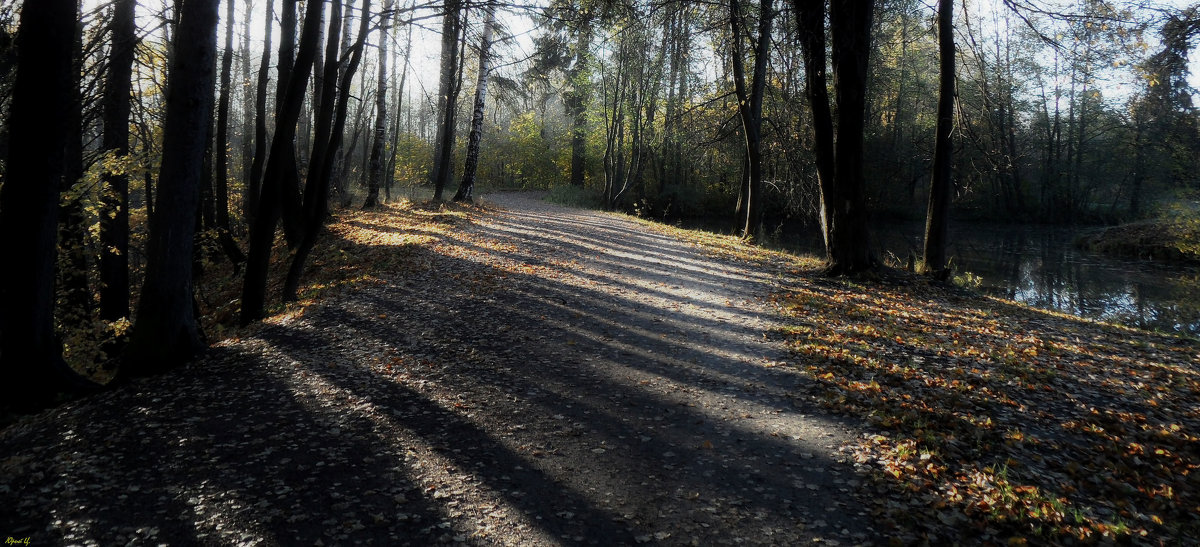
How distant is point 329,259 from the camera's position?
1227 cm

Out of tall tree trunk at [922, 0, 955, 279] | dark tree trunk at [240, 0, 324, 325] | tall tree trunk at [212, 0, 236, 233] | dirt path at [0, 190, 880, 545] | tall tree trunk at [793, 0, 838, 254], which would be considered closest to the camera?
dirt path at [0, 190, 880, 545]

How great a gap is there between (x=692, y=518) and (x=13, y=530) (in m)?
3.85

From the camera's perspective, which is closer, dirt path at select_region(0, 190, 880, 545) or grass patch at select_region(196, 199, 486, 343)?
dirt path at select_region(0, 190, 880, 545)

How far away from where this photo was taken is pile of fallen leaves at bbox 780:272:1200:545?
3.73 m

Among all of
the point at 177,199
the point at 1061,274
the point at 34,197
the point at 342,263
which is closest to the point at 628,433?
the point at 177,199

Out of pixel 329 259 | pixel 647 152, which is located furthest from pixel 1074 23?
pixel 647 152

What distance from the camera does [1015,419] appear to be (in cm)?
505

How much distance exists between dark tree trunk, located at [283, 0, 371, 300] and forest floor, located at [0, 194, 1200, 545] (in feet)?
2.35

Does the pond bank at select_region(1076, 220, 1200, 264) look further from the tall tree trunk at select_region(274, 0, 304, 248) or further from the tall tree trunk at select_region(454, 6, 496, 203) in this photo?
the tall tree trunk at select_region(274, 0, 304, 248)

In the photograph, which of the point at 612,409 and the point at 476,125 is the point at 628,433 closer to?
the point at 612,409

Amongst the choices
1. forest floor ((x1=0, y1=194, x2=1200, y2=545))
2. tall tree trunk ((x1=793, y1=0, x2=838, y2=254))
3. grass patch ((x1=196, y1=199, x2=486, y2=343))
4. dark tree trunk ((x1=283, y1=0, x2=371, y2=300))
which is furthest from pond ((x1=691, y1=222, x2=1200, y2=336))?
dark tree trunk ((x1=283, y1=0, x2=371, y2=300))

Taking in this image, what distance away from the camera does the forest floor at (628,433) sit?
3637 mm

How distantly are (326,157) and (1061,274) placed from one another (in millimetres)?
21054

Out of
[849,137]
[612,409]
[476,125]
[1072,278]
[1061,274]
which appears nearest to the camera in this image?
[612,409]
